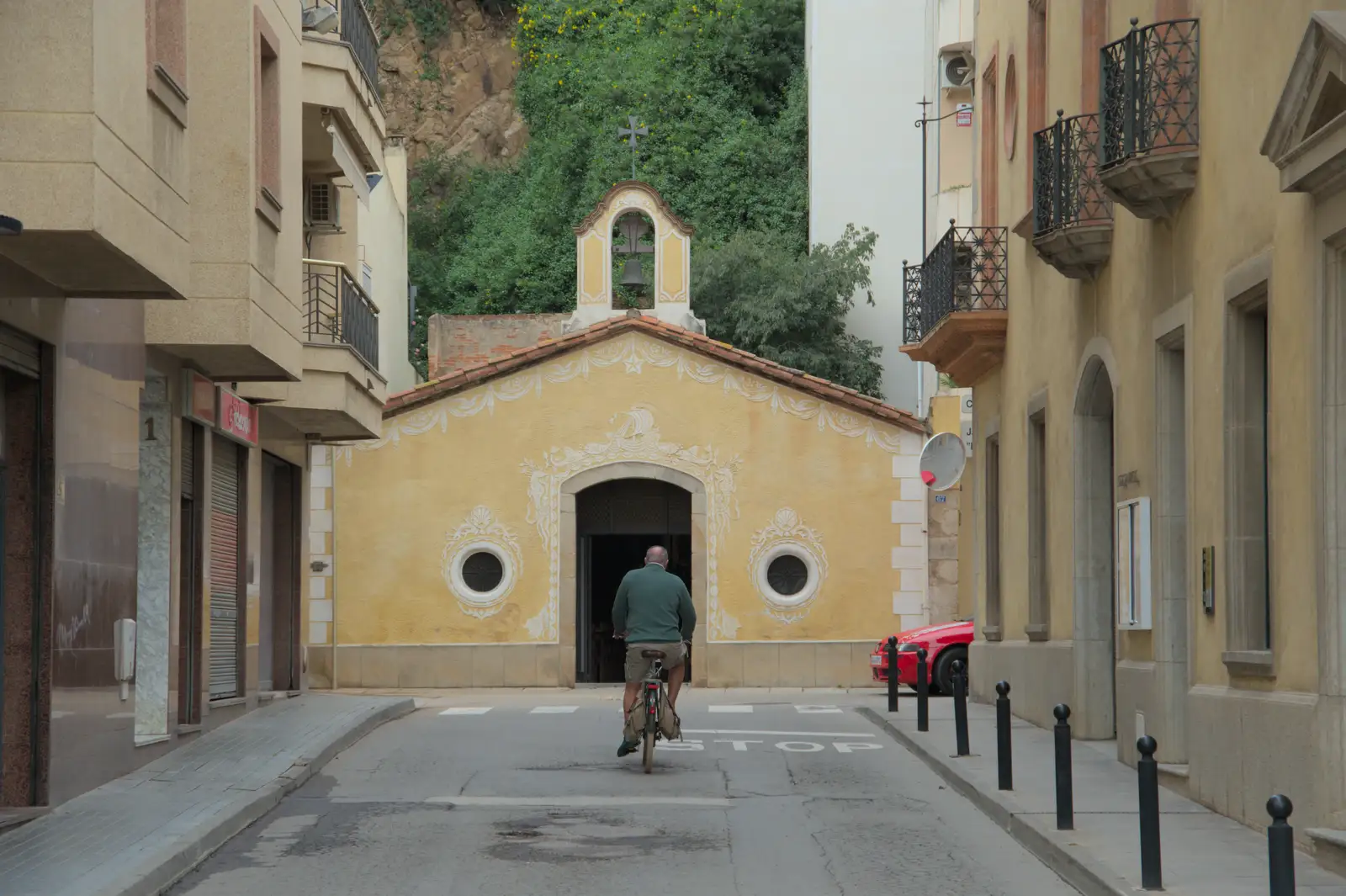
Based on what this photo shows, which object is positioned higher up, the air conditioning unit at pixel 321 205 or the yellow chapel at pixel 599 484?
the air conditioning unit at pixel 321 205

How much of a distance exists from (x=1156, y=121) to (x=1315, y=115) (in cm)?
323

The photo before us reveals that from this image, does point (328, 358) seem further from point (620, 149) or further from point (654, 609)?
point (620, 149)

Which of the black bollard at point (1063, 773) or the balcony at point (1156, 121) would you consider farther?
the balcony at point (1156, 121)

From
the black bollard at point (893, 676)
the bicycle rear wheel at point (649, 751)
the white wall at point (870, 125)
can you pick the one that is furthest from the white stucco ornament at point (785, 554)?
the white wall at point (870, 125)

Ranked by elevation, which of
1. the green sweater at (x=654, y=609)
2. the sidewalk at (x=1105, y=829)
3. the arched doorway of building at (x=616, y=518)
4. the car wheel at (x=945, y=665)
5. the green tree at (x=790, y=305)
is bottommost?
the sidewalk at (x=1105, y=829)

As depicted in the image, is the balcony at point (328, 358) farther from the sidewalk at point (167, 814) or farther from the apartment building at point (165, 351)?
the sidewalk at point (167, 814)

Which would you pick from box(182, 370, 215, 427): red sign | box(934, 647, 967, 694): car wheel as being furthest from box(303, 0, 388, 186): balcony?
box(934, 647, 967, 694): car wheel

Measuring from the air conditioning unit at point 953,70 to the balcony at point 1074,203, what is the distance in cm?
1877

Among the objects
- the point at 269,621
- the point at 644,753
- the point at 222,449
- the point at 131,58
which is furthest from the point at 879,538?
the point at 131,58

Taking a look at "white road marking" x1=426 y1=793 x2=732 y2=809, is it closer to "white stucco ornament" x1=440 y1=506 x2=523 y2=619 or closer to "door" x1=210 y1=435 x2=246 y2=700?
"door" x1=210 y1=435 x2=246 y2=700

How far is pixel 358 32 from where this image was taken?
2217cm

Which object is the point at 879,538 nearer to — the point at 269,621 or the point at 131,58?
the point at 269,621

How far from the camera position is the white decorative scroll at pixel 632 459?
30.4 meters

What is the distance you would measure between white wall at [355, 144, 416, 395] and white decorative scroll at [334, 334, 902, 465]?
7866 mm
